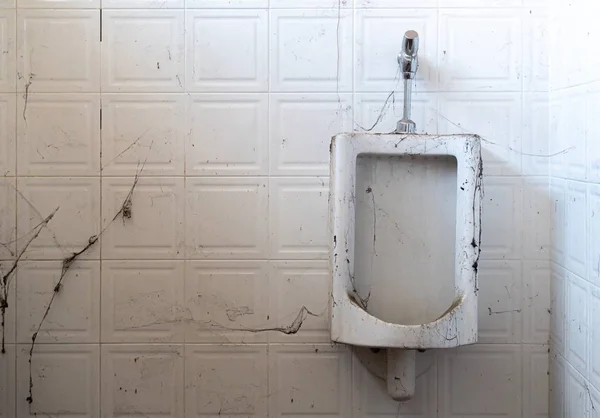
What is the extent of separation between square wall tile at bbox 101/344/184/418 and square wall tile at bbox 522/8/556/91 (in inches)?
45.4

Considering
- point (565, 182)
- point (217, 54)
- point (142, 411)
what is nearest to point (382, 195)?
point (565, 182)

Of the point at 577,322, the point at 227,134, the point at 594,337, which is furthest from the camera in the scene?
the point at 227,134

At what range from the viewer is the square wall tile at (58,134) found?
5.78 feet

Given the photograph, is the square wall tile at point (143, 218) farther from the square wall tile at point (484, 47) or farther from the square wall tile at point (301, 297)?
the square wall tile at point (484, 47)

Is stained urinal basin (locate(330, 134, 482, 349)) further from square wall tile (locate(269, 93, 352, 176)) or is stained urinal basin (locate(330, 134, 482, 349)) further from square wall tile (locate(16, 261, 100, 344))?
square wall tile (locate(16, 261, 100, 344))

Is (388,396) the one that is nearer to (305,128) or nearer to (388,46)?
(305,128)

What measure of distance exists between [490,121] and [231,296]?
2.67ft

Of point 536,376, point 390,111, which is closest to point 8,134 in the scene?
point 390,111

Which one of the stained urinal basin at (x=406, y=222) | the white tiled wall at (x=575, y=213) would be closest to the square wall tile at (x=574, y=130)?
the white tiled wall at (x=575, y=213)

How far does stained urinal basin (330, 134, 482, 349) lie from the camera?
1.57 m

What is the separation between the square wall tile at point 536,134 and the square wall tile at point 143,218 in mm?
901

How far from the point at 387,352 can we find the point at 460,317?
0.77 feet

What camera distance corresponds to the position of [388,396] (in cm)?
175

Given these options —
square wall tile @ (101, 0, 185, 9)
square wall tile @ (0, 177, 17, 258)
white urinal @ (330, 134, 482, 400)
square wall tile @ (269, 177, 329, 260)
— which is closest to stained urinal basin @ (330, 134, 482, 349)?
white urinal @ (330, 134, 482, 400)
